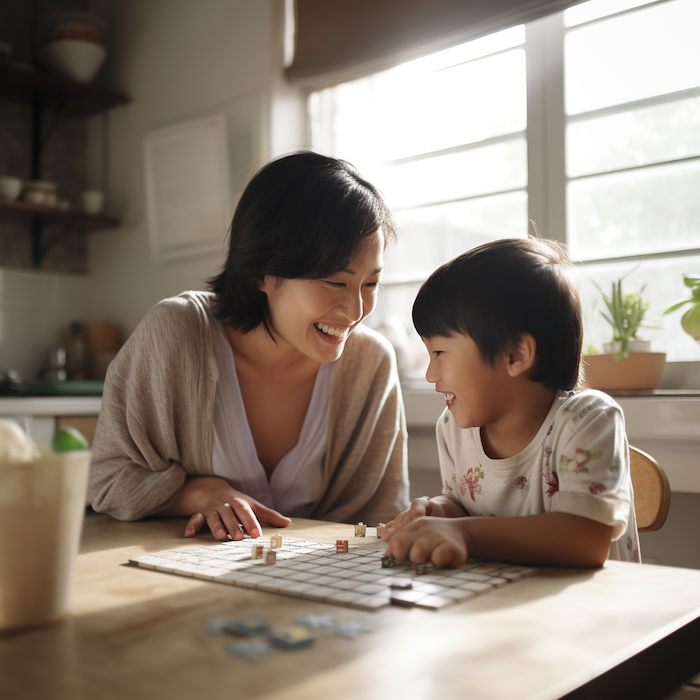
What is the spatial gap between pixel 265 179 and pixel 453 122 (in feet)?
3.97

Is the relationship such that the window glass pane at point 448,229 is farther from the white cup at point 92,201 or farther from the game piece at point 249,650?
the game piece at point 249,650

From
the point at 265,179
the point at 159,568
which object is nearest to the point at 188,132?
the point at 265,179

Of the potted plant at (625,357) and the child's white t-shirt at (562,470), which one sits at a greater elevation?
the potted plant at (625,357)

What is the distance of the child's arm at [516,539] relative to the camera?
731 millimetres

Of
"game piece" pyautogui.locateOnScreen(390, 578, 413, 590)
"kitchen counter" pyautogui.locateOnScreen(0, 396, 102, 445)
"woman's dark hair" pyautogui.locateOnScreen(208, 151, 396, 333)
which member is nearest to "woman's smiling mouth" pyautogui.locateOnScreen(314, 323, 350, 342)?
"woman's dark hair" pyautogui.locateOnScreen(208, 151, 396, 333)

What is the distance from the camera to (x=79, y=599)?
61 centimetres

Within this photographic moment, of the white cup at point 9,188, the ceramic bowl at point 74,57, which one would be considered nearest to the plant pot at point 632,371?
the white cup at point 9,188

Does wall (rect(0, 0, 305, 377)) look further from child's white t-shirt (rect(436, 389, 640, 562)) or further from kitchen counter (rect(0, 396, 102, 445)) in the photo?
child's white t-shirt (rect(436, 389, 640, 562))

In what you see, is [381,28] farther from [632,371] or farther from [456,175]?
[632,371]

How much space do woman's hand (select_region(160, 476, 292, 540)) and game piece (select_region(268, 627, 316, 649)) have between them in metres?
0.42

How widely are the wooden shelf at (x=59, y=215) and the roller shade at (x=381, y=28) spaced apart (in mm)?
1135

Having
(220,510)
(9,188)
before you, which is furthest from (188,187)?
(220,510)

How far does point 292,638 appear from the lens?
483 mm

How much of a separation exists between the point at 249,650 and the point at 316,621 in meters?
0.08
